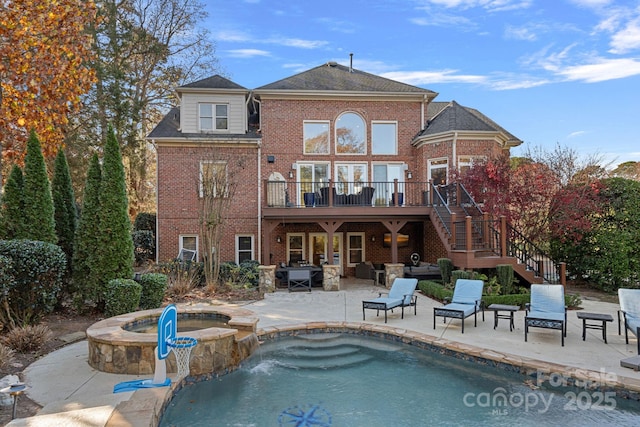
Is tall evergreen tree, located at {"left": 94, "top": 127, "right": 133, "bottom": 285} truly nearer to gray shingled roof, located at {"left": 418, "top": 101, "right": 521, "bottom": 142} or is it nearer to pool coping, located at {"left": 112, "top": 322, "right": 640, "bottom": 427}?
pool coping, located at {"left": 112, "top": 322, "right": 640, "bottom": 427}

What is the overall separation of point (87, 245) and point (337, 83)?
1182 cm

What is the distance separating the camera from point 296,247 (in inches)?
630

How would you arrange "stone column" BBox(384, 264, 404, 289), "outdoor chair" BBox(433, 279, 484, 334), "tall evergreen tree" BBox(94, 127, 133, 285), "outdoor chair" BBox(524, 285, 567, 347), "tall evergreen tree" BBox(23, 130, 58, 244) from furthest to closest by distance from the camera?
"stone column" BBox(384, 264, 404, 289) < "tall evergreen tree" BBox(94, 127, 133, 285) < "tall evergreen tree" BBox(23, 130, 58, 244) < "outdoor chair" BBox(433, 279, 484, 334) < "outdoor chair" BBox(524, 285, 567, 347)

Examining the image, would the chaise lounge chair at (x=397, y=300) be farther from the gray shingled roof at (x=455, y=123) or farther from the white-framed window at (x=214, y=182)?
the gray shingled roof at (x=455, y=123)

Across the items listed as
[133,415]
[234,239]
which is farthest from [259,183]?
[133,415]

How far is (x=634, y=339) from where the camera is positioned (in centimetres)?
691

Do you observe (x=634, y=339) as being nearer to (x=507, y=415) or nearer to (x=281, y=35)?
(x=507, y=415)

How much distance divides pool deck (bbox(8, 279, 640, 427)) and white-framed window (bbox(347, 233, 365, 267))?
4.83m

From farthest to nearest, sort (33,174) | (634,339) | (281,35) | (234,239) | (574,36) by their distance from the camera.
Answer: (281,35), (234,239), (574,36), (33,174), (634,339)

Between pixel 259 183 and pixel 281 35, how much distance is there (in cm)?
861

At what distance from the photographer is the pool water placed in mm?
4453

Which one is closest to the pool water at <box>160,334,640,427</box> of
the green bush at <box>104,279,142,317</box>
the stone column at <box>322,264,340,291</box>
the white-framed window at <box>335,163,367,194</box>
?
the green bush at <box>104,279,142,317</box>

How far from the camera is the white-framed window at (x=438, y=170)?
14.8m

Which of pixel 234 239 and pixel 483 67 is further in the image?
pixel 483 67
